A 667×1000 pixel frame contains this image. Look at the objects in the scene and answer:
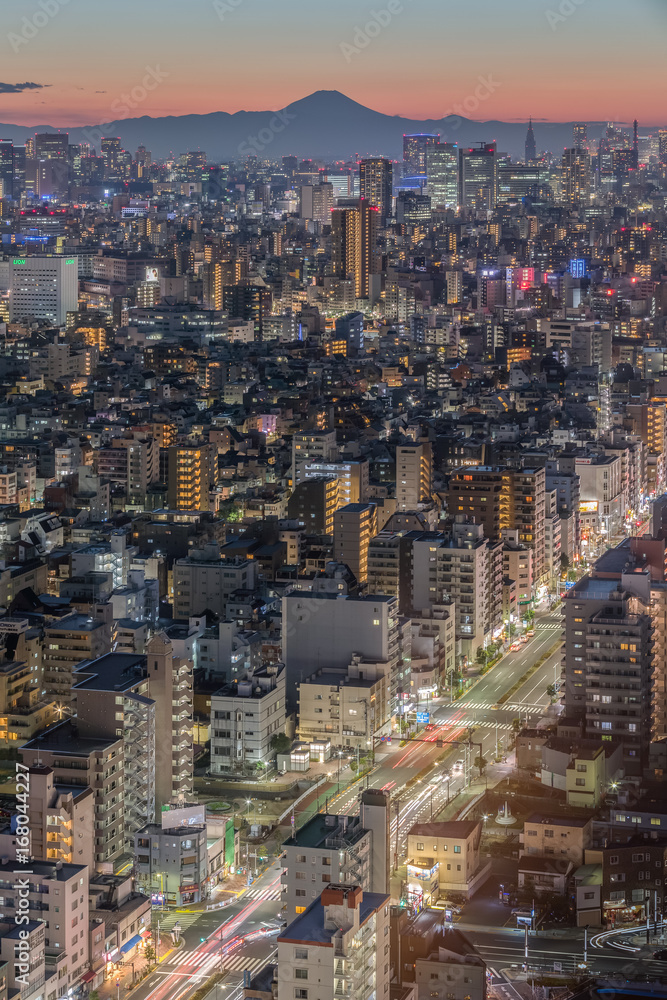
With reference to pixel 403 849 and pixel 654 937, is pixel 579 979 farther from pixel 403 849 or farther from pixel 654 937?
pixel 403 849

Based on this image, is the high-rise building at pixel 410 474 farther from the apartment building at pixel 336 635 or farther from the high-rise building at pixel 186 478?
the apartment building at pixel 336 635

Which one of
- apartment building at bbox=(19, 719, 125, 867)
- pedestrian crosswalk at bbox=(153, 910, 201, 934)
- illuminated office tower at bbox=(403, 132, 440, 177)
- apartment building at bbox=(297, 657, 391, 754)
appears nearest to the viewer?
pedestrian crosswalk at bbox=(153, 910, 201, 934)

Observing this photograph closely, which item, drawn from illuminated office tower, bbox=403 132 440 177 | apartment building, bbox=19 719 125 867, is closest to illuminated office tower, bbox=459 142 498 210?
illuminated office tower, bbox=403 132 440 177

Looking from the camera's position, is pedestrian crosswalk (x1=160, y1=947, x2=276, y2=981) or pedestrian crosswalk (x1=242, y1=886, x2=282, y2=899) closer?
pedestrian crosswalk (x1=160, y1=947, x2=276, y2=981)

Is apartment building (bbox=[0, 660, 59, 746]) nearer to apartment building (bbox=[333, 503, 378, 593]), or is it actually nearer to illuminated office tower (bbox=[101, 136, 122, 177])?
apartment building (bbox=[333, 503, 378, 593])

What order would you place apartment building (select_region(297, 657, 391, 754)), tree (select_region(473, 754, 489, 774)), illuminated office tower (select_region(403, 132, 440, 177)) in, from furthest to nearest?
illuminated office tower (select_region(403, 132, 440, 177))
apartment building (select_region(297, 657, 391, 754))
tree (select_region(473, 754, 489, 774))

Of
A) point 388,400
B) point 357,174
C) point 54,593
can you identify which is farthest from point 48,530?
point 357,174

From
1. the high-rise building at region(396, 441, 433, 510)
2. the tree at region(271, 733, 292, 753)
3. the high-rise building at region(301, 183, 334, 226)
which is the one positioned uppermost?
the high-rise building at region(301, 183, 334, 226)

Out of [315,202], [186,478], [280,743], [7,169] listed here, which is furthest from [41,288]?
[280,743]
